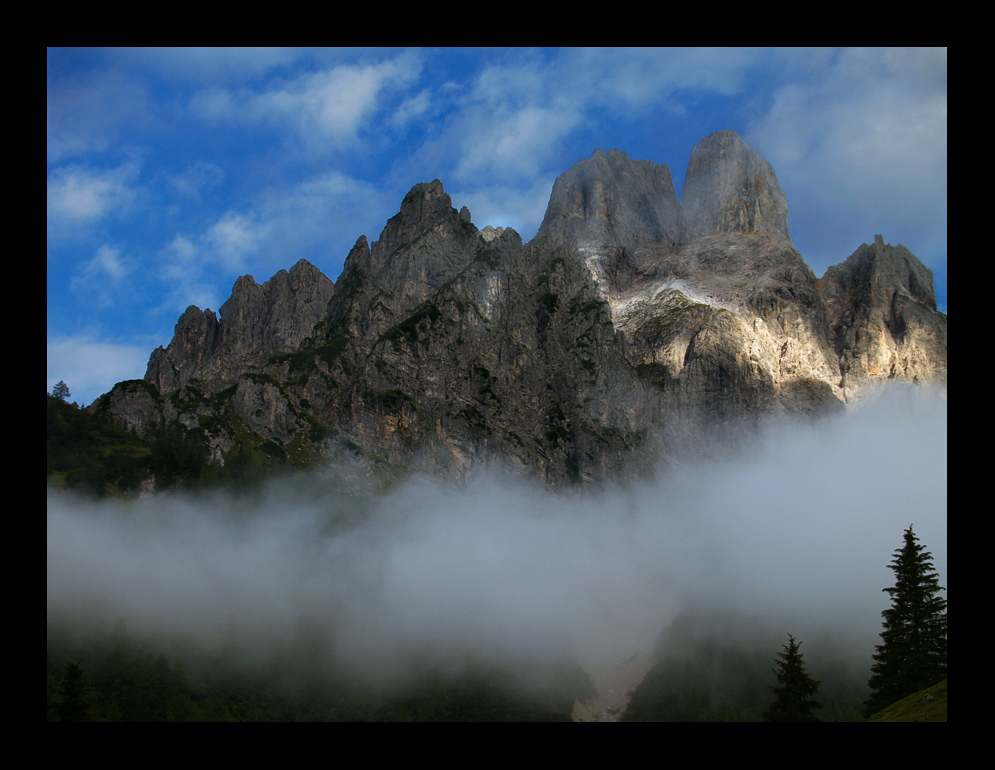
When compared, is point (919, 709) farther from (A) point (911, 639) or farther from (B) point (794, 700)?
(A) point (911, 639)

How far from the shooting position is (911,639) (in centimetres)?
6600

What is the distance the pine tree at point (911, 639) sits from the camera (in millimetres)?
63750

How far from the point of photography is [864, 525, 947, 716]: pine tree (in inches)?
2510

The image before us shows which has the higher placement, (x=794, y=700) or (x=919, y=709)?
(x=919, y=709)

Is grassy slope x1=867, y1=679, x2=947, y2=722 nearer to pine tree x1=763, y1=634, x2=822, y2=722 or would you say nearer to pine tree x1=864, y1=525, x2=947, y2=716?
pine tree x1=864, y1=525, x2=947, y2=716

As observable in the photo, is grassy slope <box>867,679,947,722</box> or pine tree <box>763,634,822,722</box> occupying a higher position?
grassy slope <box>867,679,947,722</box>

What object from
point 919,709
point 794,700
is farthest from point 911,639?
point 919,709

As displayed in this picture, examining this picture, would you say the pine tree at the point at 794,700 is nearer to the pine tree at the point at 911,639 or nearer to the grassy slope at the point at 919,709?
the grassy slope at the point at 919,709

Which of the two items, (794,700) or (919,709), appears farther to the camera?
(794,700)

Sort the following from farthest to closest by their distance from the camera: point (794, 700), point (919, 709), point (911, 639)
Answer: point (911, 639), point (794, 700), point (919, 709)

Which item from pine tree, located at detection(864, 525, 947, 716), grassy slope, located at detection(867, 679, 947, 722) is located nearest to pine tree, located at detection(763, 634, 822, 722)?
grassy slope, located at detection(867, 679, 947, 722)

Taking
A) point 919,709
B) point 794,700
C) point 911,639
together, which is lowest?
point 794,700
